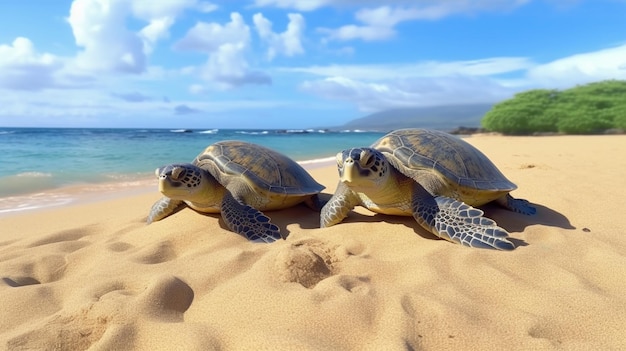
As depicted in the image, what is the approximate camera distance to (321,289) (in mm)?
2033

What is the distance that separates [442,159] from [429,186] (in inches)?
11.4

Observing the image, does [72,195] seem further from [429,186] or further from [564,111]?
[564,111]

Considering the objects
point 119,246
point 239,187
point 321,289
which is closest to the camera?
point 321,289

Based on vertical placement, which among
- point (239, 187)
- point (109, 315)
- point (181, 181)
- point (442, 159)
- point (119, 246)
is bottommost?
point (119, 246)

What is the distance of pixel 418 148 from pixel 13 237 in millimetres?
3870

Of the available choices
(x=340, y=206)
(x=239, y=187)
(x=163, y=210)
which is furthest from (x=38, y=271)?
(x=340, y=206)

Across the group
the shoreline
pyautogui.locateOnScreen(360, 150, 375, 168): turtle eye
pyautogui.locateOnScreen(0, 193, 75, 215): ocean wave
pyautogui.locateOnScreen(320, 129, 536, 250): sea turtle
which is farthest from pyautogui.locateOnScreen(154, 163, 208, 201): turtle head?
pyautogui.locateOnScreen(0, 193, 75, 215): ocean wave

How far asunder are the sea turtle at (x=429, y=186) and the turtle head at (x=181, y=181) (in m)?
1.18

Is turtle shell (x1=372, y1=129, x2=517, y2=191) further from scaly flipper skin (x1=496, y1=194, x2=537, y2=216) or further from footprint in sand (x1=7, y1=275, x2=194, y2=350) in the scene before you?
footprint in sand (x1=7, y1=275, x2=194, y2=350)

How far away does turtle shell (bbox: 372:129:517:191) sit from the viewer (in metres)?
3.35

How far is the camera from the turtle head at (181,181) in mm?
3369

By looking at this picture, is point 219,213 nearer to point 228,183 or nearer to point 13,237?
point 228,183

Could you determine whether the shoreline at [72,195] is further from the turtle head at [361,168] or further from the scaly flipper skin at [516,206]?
the scaly flipper skin at [516,206]

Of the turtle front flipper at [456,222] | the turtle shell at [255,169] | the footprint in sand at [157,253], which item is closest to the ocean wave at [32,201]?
the turtle shell at [255,169]
